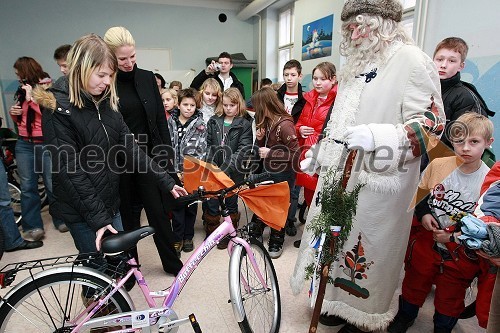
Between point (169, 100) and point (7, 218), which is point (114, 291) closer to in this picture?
point (7, 218)

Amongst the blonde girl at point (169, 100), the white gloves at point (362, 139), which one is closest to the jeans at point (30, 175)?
the blonde girl at point (169, 100)

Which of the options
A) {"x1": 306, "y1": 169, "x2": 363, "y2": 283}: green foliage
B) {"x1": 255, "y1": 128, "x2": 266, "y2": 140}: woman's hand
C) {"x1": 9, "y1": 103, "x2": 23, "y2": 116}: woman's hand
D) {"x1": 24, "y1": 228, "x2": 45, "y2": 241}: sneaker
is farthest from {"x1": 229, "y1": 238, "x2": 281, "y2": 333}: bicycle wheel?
{"x1": 9, "y1": 103, "x2": 23, "y2": 116}: woman's hand

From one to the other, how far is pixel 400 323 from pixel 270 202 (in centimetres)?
102

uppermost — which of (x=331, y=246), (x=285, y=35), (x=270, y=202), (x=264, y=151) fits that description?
(x=285, y=35)

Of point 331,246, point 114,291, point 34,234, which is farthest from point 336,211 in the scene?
point 34,234

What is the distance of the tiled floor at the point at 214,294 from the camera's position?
1745 mm

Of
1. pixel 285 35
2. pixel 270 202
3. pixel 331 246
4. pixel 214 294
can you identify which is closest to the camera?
pixel 331 246

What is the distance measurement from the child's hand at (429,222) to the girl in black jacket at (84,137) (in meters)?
1.49

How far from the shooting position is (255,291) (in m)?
1.62

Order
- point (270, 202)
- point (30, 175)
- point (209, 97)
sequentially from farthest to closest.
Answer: point (209, 97) < point (30, 175) < point (270, 202)

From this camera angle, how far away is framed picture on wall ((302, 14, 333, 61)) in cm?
489

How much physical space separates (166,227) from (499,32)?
284 cm

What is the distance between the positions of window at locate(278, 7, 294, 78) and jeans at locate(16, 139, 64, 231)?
18.2 feet

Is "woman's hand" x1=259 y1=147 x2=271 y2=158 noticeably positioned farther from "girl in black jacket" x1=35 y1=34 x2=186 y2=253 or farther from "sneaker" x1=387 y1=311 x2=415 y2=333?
"sneaker" x1=387 y1=311 x2=415 y2=333
